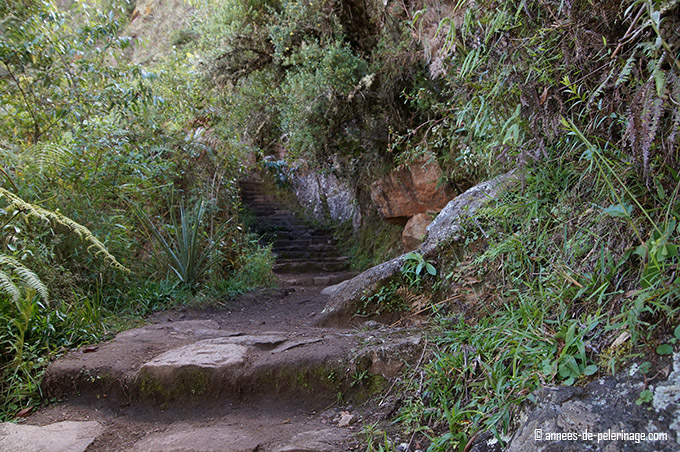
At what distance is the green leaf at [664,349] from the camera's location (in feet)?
3.43

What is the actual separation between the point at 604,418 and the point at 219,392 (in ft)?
5.57

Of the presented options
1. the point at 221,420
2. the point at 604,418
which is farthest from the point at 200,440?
the point at 604,418

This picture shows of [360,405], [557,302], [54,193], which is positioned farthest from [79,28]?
[557,302]

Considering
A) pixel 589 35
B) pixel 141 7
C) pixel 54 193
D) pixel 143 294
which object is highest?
pixel 141 7

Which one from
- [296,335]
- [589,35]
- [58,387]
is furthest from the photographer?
[296,335]

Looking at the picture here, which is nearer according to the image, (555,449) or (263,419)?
(555,449)

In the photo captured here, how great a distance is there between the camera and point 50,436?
185cm

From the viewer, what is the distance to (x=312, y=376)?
204 centimetres

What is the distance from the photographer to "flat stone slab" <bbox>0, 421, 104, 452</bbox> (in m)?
1.75

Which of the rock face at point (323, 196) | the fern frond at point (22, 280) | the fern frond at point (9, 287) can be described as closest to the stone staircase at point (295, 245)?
the rock face at point (323, 196)

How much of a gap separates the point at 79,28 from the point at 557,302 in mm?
4409

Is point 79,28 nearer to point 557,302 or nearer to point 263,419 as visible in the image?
point 263,419

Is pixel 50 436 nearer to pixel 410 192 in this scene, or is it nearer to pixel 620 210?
pixel 620 210

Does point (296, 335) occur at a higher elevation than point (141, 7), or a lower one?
lower
